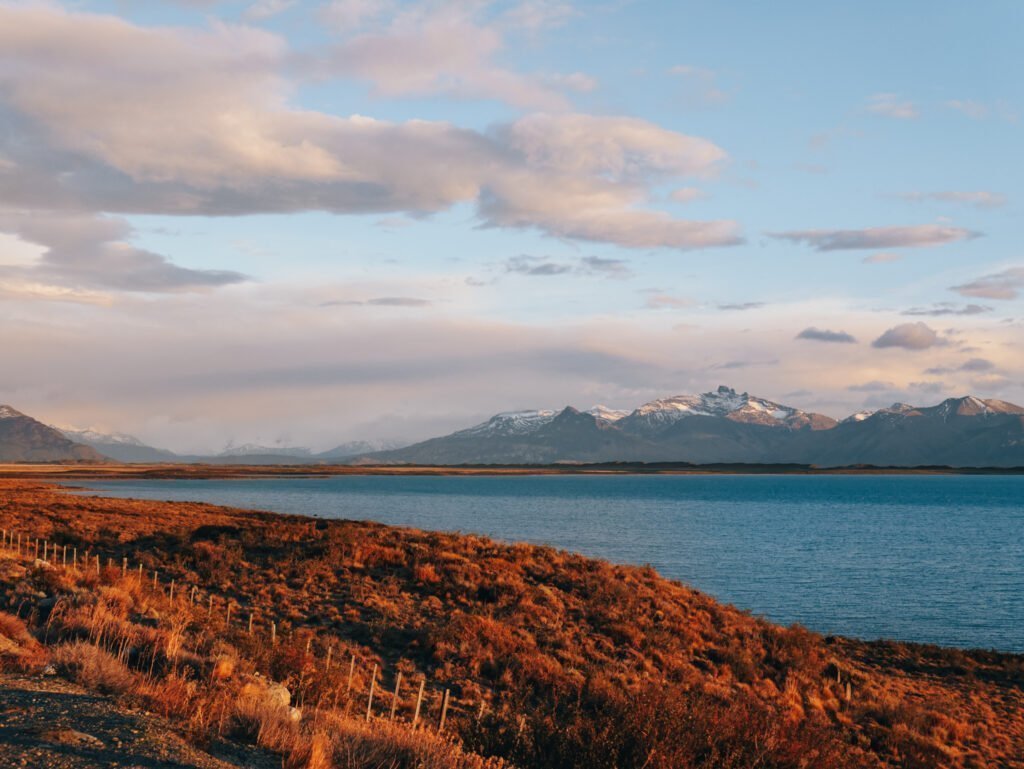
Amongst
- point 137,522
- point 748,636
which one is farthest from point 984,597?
point 137,522

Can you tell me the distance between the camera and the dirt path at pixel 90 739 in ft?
27.1

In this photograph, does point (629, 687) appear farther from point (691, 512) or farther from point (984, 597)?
point (691, 512)

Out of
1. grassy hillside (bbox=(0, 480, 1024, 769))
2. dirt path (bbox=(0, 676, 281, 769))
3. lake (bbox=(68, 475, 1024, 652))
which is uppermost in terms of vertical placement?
dirt path (bbox=(0, 676, 281, 769))

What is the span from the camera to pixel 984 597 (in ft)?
149

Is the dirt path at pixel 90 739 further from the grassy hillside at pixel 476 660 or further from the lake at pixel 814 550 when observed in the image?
the lake at pixel 814 550

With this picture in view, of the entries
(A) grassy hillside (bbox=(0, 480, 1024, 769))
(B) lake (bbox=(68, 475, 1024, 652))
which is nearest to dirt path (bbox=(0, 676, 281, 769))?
(A) grassy hillside (bbox=(0, 480, 1024, 769))

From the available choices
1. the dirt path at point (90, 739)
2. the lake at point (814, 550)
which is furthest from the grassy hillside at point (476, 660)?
the lake at point (814, 550)

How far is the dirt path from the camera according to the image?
27.1ft

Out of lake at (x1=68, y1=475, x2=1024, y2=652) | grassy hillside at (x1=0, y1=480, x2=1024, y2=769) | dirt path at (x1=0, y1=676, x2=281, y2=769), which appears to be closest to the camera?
dirt path at (x1=0, y1=676, x2=281, y2=769)

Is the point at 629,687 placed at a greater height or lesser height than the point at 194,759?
lesser

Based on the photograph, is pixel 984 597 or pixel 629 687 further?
pixel 984 597

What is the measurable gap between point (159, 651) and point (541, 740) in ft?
24.5

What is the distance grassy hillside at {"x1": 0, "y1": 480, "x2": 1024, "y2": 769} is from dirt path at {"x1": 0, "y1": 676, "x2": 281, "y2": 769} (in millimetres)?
428

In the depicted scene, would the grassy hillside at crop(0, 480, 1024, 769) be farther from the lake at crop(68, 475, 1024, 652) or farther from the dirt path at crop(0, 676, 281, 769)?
A: the lake at crop(68, 475, 1024, 652)
